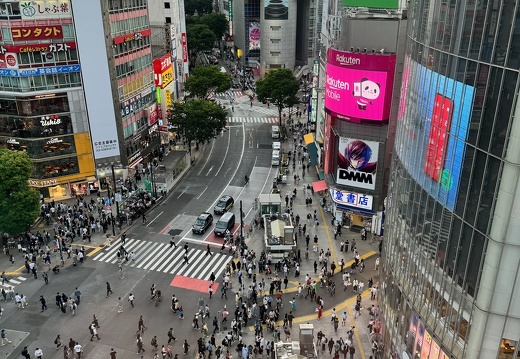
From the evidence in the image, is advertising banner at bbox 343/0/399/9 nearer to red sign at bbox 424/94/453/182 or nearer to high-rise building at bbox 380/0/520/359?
high-rise building at bbox 380/0/520/359

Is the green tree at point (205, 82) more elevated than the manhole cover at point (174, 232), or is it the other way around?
the green tree at point (205, 82)

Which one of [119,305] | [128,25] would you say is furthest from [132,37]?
[119,305]

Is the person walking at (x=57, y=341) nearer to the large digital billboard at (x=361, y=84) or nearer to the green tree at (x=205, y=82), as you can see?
the large digital billboard at (x=361, y=84)

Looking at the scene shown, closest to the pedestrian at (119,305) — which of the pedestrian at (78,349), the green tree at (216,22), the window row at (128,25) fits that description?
the pedestrian at (78,349)

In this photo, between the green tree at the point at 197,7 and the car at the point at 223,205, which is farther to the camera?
the green tree at the point at 197,7

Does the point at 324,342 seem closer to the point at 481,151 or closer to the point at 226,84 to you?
the point at 481,151

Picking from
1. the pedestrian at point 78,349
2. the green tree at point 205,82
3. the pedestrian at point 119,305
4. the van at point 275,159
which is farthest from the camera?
the green tree at point 205,82
